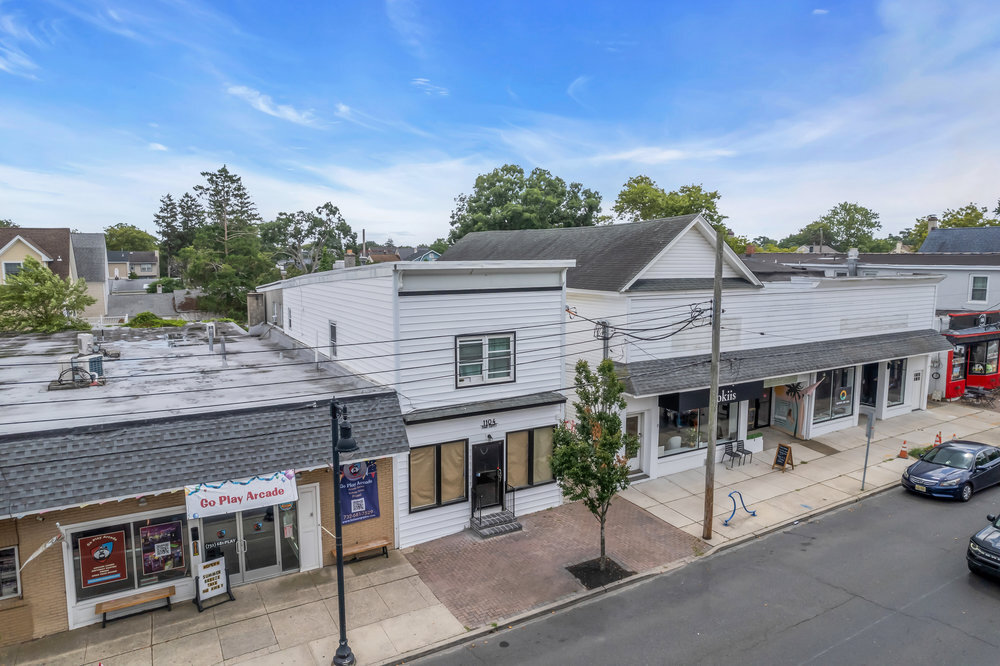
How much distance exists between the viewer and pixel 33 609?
12008 mm

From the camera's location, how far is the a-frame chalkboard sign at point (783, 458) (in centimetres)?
2173

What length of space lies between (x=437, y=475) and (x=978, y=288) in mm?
37764

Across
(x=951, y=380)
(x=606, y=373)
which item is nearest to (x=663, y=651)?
(x=606, y=373)

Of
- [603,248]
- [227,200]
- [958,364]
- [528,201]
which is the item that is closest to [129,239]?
[227,200]

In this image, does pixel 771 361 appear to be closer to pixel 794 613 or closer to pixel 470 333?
pixel 794 613

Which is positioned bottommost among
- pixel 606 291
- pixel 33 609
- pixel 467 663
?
pixel 467 663

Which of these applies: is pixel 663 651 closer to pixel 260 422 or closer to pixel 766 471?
pixel 260 422

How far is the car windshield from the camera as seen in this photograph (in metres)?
19.4

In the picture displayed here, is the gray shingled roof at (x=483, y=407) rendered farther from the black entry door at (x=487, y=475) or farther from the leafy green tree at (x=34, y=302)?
the leafy green tree at (x=34, y=302)

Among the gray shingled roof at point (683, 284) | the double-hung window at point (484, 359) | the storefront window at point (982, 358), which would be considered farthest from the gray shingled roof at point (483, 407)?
the storefront window at point (982, 358)

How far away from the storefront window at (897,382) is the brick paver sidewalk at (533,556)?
1739 centimetres

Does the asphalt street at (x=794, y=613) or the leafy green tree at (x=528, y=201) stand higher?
the leafy green tree at (x=528, y=201)

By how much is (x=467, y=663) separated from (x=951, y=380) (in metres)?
31.6

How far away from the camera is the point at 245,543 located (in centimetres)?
1417
